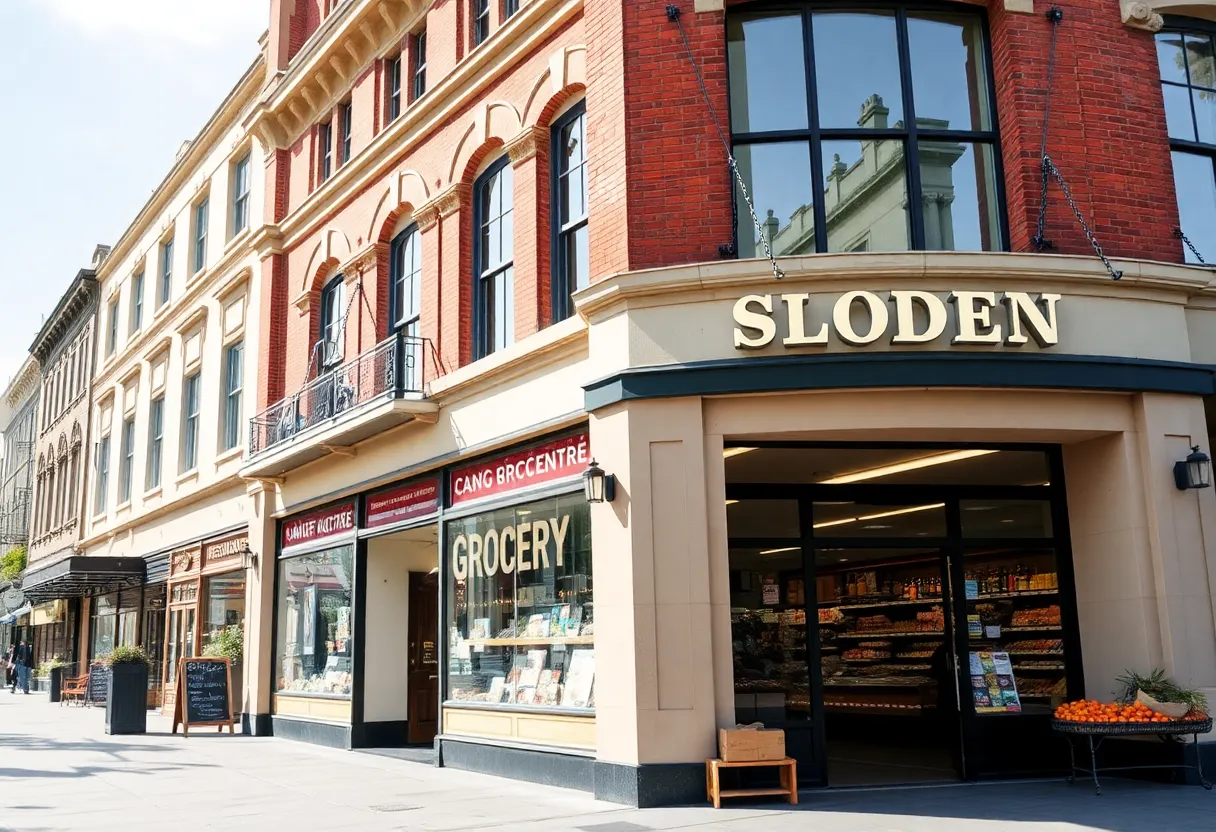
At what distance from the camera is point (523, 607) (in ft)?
43.1

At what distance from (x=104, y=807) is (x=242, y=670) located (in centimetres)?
992

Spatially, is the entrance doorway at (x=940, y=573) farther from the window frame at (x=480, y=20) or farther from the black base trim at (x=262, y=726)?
the black base trim at (x=262, y=726)

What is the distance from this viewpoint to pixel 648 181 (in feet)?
37.4

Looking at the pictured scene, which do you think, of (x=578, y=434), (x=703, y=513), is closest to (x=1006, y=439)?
(x=703, y=513)

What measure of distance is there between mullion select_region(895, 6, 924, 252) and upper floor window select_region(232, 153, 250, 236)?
1531cm

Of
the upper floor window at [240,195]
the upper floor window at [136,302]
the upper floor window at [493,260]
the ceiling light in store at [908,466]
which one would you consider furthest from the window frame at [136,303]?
the ceiling light in store at [908,466]

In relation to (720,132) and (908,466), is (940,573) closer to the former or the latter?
(908,466)

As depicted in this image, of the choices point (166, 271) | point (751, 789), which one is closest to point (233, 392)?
point (166, 271)

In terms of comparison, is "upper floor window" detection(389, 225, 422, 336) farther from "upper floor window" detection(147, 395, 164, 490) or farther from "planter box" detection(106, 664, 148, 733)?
"upper floor window" detection(147, 395, 164, 490)

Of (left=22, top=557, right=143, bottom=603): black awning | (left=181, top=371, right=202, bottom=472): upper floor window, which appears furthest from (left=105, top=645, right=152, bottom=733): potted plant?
(left=22, top=557, right=143, bottom=603): black awning

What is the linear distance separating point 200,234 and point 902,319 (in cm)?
2020

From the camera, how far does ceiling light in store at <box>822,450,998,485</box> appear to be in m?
12.0

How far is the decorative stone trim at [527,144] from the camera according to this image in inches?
545

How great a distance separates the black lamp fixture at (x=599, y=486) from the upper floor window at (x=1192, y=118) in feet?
22.2
